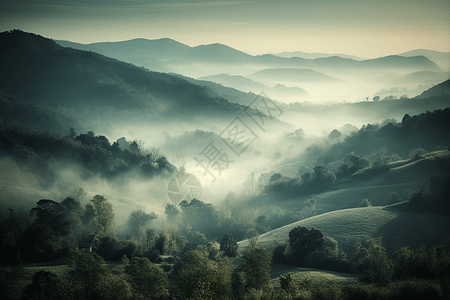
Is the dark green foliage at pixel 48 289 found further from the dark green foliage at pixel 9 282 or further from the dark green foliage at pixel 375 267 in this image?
the dark green foliage at pixel 375 267

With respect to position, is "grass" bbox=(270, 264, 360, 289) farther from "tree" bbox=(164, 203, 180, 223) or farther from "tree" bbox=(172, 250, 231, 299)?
"tree" bbox=(164, 203, 180, 223)

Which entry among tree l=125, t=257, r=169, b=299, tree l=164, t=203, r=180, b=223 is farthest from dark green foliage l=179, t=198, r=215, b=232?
tree l=125, t=257, r=169, b=299

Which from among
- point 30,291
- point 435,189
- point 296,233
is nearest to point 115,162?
point 296,233

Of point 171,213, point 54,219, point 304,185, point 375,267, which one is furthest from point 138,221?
point 304,185

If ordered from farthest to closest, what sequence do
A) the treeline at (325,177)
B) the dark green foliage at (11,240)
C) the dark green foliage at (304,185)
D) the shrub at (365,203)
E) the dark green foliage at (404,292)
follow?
the dark green foliage at (304,185) < the treeline at (325,177) < the shrub at (365,203) < the dark green foliage at (11,240) < the dark green foliage at (404,292)

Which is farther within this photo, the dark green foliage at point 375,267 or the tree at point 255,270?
the tree at point 255,270

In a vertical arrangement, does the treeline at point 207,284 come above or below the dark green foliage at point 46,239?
below

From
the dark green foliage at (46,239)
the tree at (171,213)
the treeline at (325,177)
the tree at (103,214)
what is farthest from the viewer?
the treeline at (325,177)

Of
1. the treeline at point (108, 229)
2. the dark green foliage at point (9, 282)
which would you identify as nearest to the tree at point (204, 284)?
the dark green foliage at point (9, 282)
